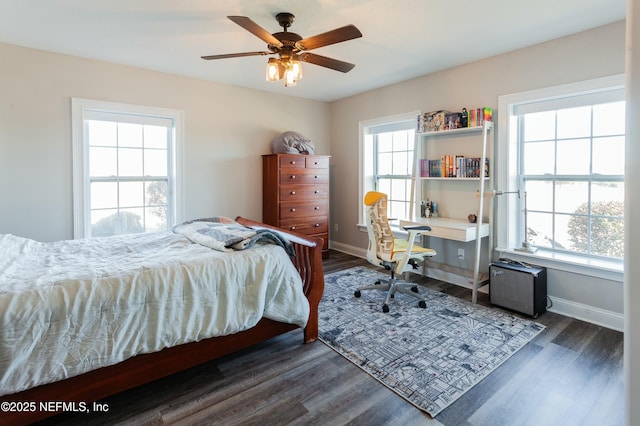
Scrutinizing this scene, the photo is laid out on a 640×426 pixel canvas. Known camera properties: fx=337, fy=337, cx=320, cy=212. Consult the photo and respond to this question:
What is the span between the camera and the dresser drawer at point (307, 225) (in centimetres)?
462

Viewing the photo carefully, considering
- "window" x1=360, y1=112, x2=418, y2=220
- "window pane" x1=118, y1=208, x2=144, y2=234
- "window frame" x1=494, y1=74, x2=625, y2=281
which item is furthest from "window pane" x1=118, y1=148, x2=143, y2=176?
"window frame" x1=494, y1=74, x2=625, y2=281

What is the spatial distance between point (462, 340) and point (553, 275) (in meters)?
1.27

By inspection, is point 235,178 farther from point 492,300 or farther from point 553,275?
point 553,275

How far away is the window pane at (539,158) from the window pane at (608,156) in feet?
1.10

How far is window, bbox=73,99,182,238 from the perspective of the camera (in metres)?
3.56

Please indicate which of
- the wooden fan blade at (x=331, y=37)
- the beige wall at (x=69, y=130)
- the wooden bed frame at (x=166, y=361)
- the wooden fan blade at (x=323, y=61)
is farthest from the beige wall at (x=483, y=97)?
the wooden bed frame at (x=166, y=361)

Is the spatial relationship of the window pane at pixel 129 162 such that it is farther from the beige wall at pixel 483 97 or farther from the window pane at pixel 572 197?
the window pane at pixel 572 197

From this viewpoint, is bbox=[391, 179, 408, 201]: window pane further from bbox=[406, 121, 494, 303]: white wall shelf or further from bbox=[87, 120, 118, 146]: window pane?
Answer: bbox=[87, 120, 118, 146]: window pane

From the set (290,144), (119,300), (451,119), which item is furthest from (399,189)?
(119,300)

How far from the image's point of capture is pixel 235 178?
460 centimetres

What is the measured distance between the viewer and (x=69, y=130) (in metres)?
3.45

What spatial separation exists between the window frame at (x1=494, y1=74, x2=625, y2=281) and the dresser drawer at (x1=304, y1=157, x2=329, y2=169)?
7.54 feet

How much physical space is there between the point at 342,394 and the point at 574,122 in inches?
120

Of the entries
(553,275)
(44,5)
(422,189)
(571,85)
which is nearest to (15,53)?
(44,5)
